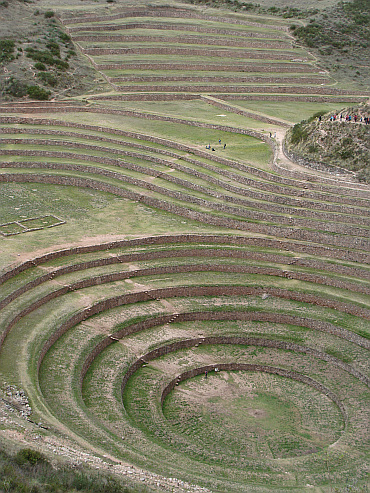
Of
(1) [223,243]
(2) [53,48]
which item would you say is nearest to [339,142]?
(1) [223,243]

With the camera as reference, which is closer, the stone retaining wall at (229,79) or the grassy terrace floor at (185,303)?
the grassy terrace floor at (185,303)

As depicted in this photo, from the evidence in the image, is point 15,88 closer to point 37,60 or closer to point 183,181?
point 37,60

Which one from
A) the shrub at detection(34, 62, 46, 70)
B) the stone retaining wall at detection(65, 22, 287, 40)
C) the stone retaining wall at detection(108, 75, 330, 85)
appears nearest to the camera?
the shrub at detection(34, 62, 46, 70)

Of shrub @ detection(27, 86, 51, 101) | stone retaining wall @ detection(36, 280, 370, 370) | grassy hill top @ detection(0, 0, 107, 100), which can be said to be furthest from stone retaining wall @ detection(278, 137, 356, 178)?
grassy hill top @ detection(0, 0, 107, 100)

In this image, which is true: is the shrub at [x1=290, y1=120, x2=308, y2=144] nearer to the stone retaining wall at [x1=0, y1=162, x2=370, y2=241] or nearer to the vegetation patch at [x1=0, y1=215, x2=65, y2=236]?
the stone retaining wall at [x1=0, y1=162, x2=370, y2=241]

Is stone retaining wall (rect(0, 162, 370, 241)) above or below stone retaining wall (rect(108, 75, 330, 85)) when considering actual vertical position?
below

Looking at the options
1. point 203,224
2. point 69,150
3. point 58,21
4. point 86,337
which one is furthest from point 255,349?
point 58,21

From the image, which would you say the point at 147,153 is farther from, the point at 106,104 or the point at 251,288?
the point at 251,288

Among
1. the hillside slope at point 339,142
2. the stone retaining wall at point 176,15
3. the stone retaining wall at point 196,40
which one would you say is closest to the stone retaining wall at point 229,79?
the stone retaining wall at point 196,40

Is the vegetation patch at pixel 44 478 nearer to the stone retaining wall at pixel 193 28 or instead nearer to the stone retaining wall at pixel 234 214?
the stone retaining wall at pixel 234 214
